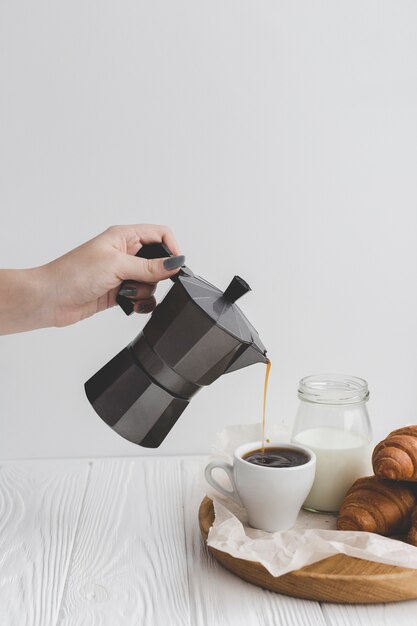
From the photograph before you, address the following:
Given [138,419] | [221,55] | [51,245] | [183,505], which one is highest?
[221,55]

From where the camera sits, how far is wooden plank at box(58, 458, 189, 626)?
735mm

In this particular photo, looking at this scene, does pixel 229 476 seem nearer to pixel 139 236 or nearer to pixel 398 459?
pixel 398 459

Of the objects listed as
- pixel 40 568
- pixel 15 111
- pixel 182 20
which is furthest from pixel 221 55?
pixel 40 568

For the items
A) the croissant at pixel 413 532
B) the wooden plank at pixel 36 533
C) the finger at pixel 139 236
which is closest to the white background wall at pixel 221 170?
the wooden plank at pixel 36 533

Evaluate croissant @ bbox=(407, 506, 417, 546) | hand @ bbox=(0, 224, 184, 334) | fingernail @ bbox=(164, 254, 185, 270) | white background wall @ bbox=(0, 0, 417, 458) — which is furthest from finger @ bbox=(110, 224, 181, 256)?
croissant @ bbox=(407, 506, 417, 546)

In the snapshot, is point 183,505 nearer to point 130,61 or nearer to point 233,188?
point 233,188

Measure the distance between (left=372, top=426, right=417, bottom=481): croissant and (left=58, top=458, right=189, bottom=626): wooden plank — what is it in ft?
0.92

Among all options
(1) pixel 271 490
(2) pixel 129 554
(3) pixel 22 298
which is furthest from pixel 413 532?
(3) pixel 22 298

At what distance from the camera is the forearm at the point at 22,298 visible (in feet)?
3.05

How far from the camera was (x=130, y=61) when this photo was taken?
119 cm

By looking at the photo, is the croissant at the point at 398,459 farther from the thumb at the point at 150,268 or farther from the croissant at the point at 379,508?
the thumb at the point at 150,268

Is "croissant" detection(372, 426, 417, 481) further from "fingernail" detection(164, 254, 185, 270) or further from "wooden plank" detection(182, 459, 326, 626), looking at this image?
"fingernail" detection(164, 254, 185, 270)

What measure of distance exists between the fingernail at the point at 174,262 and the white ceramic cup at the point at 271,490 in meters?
0.26

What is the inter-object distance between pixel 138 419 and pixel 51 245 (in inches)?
19.6
